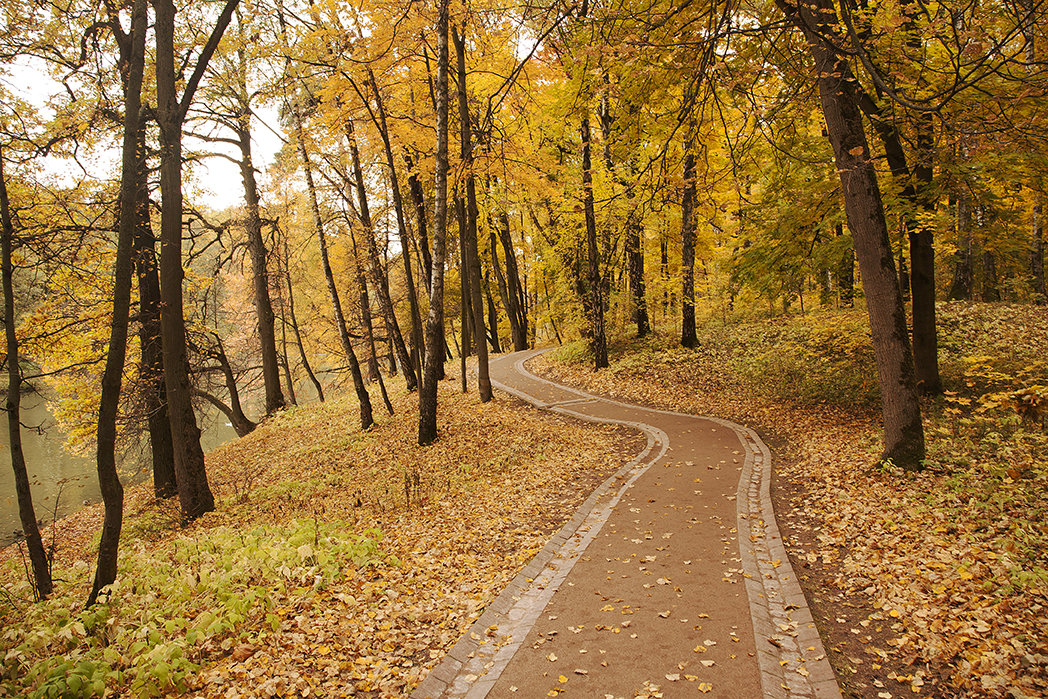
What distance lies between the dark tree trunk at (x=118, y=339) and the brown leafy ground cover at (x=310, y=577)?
504 mm

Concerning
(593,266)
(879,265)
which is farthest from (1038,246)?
(879,265)

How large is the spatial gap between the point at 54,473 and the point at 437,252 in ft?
82.0

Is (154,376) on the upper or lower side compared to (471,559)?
upper

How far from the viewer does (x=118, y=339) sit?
507cm

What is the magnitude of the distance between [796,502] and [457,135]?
1290 cm

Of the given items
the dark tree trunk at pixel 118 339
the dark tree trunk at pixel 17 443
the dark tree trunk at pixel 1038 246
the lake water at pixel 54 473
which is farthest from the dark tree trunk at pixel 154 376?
the dark tree trunk at pixel 1038 246

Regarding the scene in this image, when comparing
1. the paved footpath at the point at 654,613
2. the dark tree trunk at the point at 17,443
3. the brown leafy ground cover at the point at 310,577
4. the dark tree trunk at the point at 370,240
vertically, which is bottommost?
the paved footpath at the point at 654,613

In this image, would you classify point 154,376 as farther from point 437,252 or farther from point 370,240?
point 437,252

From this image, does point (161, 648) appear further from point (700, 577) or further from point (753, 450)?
point (753, 450)

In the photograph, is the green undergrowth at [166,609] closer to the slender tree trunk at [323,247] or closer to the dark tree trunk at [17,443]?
the dark tree trunk at [17,443]

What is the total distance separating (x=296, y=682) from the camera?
3.93 meters

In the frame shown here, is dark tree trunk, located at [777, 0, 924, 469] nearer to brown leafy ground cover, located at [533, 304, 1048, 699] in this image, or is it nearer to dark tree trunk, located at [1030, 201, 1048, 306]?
brown leafy ground cover, located at [533, 304, 1048, 699]

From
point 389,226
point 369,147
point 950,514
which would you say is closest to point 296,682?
point 950,514

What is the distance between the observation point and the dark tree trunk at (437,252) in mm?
10789
